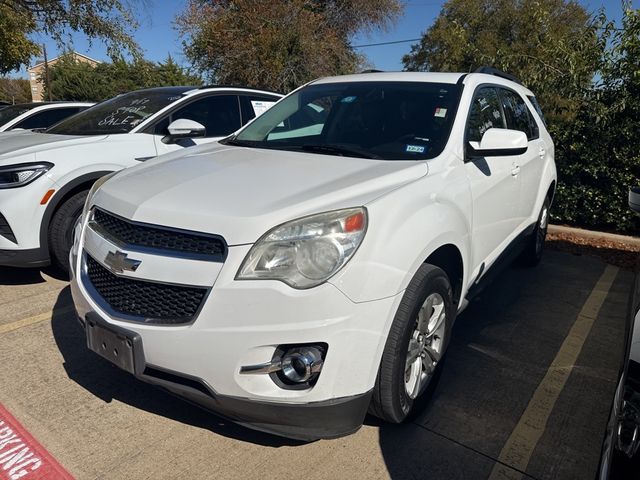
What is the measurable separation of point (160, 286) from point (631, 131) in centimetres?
645

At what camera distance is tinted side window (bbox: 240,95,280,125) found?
5660 millimetres

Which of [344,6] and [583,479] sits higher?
[344,6]

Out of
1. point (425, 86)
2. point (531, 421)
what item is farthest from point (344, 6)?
point (531, 421)

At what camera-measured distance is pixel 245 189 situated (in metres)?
2.37

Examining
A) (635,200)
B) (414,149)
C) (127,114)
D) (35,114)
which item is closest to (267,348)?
(414,149)

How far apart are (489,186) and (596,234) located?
14.0 feet

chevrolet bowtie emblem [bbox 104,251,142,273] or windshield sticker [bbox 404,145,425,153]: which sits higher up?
windshield sticker [bbox 404,145,425,153]

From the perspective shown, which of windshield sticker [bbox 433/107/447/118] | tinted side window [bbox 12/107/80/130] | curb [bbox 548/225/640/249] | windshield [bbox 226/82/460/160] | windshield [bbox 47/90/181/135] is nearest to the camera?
windshield [bbox 226/82/460/160]

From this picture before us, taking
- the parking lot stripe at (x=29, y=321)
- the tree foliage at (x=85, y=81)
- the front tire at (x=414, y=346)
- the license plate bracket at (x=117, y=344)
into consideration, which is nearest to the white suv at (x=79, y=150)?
the parking lot stripe at (x=29, y=321)

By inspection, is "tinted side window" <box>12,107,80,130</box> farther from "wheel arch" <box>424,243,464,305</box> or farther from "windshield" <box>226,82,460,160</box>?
"wheel arch" <box>424,243,464,305</box>

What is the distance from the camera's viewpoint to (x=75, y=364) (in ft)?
10.3

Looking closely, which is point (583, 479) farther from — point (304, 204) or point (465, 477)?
point (304, 204)

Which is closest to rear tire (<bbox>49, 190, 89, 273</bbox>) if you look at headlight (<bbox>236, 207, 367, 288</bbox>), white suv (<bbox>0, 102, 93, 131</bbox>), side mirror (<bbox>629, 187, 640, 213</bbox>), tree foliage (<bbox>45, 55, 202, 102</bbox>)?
headlight (<bbox>236, 207, 367, 288</bbox>)

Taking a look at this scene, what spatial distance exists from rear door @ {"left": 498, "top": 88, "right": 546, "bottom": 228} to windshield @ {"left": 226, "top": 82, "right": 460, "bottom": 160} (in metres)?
1.04
